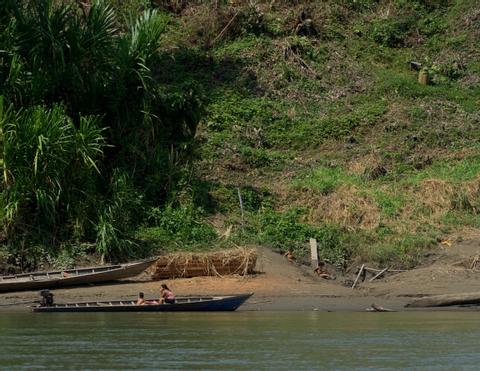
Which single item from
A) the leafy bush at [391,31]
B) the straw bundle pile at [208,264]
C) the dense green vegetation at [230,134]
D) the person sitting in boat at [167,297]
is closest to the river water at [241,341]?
the person sitting in boat at [167,297]

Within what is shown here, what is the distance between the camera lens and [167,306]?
19.4 m

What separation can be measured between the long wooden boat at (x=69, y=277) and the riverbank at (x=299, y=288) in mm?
141

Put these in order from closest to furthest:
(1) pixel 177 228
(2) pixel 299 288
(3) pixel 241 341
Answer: (3) pixel 241 341 < (2) pixel 299 288 < (1) pixel 177 228

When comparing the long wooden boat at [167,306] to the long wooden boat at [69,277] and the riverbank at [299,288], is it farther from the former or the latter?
the long wooden boat at [69,277]

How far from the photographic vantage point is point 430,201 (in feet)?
85.0

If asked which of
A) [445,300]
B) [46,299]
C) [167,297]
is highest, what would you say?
[46,299]

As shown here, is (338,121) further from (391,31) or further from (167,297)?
(167,297)

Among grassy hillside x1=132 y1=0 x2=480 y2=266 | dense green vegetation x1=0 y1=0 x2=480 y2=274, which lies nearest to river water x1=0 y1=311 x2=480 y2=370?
dense green vegetation x1=0 y1=0 x2=480 y2=274

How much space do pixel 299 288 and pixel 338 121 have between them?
10.6 metres

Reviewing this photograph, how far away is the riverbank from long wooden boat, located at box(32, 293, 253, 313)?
102cm

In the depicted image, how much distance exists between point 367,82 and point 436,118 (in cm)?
309

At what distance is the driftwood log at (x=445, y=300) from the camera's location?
19844 mm

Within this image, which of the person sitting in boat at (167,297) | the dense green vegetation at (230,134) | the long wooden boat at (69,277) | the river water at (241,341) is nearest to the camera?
the river water at (241,341)

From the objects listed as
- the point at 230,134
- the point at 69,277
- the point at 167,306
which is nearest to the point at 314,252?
the point at 167,306
